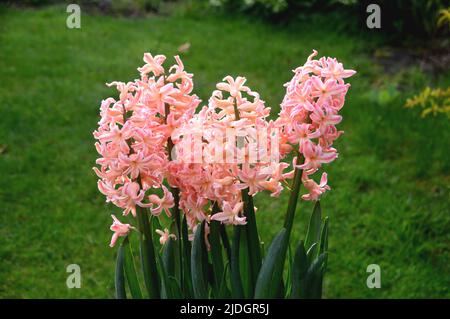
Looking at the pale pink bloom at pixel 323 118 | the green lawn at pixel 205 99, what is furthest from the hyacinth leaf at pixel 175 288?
the green lawn at pixel 205 99

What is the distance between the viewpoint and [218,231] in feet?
4.52

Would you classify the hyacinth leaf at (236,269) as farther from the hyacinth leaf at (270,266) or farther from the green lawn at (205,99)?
the green lawn at (205,99)

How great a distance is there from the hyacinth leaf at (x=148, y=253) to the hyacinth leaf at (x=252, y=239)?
0.21m

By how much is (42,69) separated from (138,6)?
6.06 feet

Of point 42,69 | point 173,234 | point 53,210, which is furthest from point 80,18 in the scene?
point 173,234

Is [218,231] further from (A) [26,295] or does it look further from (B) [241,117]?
(A) [26,295]

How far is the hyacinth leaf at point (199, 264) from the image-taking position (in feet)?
4.32

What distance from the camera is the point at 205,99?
470 centimetres

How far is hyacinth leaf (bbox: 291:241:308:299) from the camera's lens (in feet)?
4.24

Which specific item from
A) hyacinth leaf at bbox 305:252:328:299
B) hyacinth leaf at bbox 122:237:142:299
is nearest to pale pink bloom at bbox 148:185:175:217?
hyacinth leaf at bbox 122:237:142:299

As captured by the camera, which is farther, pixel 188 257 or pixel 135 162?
pixel 188 257

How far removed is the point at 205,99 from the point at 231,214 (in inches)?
138

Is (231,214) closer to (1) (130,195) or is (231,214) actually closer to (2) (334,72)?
(1) (130,195)

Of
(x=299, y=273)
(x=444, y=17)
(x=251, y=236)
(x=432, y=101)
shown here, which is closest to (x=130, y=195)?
(x=251, y=236)
